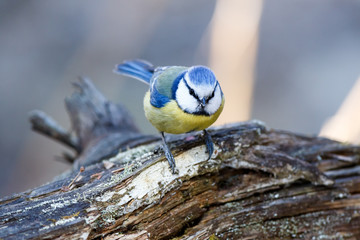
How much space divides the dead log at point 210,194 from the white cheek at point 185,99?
26 centimetres

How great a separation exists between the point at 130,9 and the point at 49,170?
3.34 metres

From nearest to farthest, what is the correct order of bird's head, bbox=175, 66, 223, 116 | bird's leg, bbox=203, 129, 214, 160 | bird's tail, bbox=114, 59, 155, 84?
bird's head, bbox=175, 66, 223, 116 → bird's leg, bbox=203, 129, 214, 160 → bird's tail, bbox=114, 59, 155, 84

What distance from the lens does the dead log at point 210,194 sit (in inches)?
61.5

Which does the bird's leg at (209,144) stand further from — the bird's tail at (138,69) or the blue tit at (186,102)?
the bird's tail at (138,69)

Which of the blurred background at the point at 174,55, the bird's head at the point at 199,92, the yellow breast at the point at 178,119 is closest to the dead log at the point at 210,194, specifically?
the yellow breast at the point at 178,119

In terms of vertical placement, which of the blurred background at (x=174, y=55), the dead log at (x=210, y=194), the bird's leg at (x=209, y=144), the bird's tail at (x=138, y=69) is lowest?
the dead log at (x=210, y=194)

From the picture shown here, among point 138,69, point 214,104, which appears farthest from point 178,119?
point 138,69

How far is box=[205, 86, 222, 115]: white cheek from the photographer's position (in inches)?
74.4

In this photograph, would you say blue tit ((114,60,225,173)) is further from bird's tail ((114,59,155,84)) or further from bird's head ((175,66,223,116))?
bird's tail ((114,59,155,84))

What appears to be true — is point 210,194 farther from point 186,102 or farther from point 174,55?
point 174,55

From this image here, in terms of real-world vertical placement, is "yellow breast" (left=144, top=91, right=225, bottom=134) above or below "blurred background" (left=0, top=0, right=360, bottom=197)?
below

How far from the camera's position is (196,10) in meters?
6.17

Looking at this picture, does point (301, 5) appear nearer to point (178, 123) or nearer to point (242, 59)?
point (242, 59)

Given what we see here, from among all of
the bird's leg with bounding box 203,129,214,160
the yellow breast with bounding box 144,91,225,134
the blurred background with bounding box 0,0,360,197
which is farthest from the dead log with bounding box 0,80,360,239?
the blurred background with bounding box 0,0,360,197
